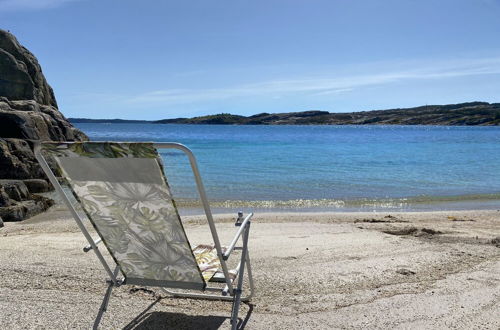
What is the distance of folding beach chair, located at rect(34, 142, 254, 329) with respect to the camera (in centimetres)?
301

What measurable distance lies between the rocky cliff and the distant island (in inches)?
4280

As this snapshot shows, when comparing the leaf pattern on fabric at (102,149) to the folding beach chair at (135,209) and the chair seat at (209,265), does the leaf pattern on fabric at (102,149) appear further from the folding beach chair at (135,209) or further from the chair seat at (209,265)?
the chair seat at (209,265)

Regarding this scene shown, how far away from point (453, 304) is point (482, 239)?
3116 millimetres

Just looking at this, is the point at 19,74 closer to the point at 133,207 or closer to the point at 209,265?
the point at 209,265

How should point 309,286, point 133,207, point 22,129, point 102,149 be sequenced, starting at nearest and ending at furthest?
point 102,149, point 133,207, point 309,286, point 22,129

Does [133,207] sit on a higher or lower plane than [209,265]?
higher

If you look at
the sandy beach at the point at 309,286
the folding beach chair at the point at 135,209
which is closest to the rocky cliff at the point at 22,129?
the sandy beach at the point at 309,286

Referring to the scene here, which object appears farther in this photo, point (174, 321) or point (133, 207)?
point (174, 321)

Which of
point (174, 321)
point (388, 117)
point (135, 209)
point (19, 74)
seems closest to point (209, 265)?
point (174, 321)

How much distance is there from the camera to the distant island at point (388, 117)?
118 metres

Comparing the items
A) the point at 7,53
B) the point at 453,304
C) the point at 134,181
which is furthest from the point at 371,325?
the point at 7,53

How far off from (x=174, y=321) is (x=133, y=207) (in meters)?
1.33

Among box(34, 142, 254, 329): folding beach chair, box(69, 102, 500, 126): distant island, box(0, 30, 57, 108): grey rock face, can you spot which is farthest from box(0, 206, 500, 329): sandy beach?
box(69, 102, 500, 126): distant island

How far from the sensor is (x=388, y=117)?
5669 inches
